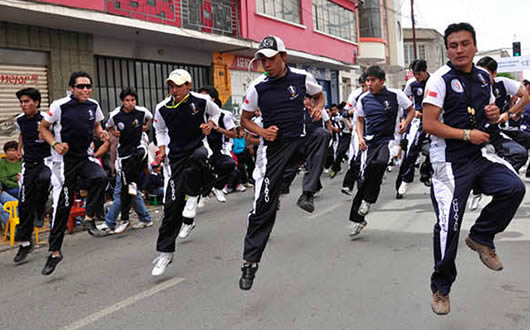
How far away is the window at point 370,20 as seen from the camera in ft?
111

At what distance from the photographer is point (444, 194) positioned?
3.84m

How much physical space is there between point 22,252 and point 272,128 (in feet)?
13.4

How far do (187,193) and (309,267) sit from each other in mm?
1574

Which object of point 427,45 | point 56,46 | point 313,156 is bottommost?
point 313,156

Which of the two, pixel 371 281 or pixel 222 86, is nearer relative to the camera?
pixel 371 281

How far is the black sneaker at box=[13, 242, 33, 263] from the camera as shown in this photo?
675 cm

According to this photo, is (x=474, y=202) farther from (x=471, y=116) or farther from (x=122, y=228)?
(x=122, y=228)

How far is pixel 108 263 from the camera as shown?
641cm

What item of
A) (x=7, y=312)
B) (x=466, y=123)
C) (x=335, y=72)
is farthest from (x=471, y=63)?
(x=335, y=72)

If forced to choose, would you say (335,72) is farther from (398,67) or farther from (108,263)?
(108,263)

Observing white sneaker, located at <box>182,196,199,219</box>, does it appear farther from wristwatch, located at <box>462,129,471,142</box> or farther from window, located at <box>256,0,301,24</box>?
window, located at <box>256,0,301,24</box>

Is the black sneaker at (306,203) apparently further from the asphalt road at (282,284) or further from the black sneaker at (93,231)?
the black sneaker at (93,231)

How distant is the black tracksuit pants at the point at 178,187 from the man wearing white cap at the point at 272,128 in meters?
1.25

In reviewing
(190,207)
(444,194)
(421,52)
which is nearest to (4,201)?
(190,207)
